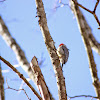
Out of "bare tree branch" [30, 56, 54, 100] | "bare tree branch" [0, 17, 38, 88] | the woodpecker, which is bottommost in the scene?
"bare tree branch" [30, 56, 54, 100]

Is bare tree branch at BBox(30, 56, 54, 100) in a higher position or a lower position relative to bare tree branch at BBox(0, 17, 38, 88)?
lower

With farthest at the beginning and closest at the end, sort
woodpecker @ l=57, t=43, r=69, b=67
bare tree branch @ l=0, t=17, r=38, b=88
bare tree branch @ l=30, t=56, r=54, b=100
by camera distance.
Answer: bare tree branch @ l=0, t=17, r=38, b=88, woodpecker @ l=57, t=43, r=69, b=67, bare tree branch @ l=30, t=56, r=54, b=100

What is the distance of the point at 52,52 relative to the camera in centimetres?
173

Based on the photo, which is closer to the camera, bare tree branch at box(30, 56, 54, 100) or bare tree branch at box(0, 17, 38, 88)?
bare tree branch at box(30, 56, 54, 100)

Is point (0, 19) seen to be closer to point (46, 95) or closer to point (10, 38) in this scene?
point (10, 38)

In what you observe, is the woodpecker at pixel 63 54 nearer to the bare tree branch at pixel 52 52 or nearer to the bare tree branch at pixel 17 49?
the bare tree branch at pixel 17 49

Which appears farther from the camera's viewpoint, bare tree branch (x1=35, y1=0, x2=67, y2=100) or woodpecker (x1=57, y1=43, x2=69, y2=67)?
woodpecker (x1=57, y1=43, x2=69, y2=67)

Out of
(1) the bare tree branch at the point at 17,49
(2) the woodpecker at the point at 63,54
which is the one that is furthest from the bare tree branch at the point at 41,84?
(1) the bare tree branch at the point at 17,49

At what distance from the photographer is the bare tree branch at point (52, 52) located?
163 cm

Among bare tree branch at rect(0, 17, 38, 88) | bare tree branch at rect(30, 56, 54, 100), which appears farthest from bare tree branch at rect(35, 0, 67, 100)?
bare tree branch at rect(0, 17, 38, 88)

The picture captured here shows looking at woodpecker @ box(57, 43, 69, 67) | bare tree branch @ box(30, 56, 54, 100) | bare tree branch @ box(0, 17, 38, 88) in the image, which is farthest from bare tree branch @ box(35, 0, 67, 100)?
bare tree branch @ box(0, 17, 38, 88)

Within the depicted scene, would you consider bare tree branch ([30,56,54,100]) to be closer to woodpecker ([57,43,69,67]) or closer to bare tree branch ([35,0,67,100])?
bare tree branch ([35,0,67,100])

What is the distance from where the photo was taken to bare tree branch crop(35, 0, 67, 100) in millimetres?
1627

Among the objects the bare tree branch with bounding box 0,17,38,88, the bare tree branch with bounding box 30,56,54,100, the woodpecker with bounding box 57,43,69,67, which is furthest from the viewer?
the bare tree branch with bounding box 0,17,38,88
